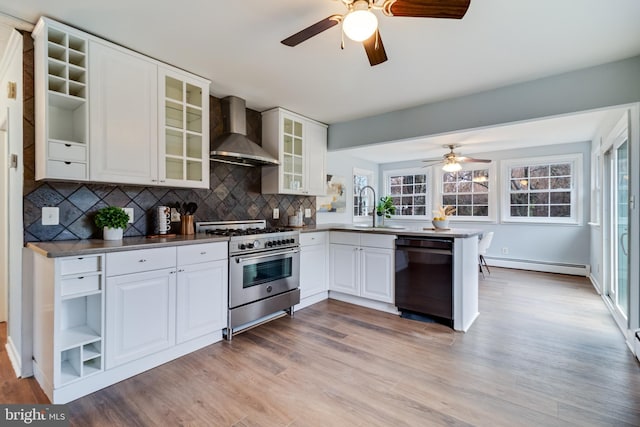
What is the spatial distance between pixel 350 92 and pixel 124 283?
8.77 ft

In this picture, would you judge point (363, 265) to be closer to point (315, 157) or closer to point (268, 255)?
point (268, 255)

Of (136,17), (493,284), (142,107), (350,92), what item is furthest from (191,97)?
(493,284)

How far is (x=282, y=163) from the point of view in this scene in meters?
3.74

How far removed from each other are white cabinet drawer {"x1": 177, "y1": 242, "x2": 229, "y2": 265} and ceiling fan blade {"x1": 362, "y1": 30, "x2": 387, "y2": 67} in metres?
1.86

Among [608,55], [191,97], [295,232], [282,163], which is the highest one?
[608,55]

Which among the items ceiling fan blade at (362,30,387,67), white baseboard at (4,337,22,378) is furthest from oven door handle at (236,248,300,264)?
ceiling fan blade at (362,30,387,67)

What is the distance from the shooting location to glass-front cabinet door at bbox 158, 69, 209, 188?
2.58m

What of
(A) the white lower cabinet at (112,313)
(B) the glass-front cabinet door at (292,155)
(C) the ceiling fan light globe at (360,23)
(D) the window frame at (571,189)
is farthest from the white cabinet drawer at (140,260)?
(D) the window frame at (571,189)

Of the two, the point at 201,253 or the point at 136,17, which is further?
the point at 201,253

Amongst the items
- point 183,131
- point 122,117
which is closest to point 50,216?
point 122,117

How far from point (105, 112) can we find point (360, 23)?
191 centimetres

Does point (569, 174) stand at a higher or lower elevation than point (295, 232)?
higher

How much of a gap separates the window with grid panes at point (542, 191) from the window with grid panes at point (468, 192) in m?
0.47

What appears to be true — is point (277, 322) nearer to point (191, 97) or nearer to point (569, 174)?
point (191, 97)
